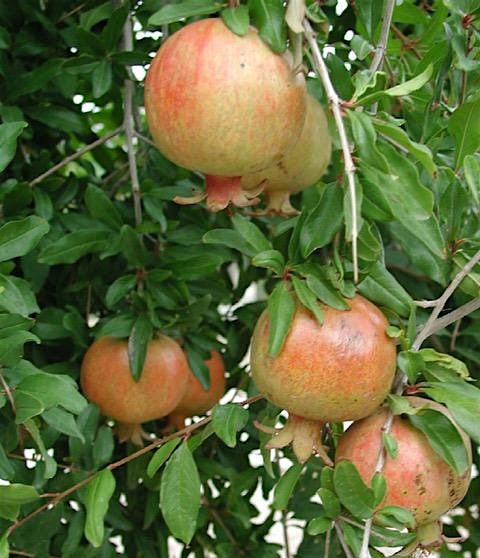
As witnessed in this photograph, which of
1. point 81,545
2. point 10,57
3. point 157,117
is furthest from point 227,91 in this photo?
point 81,545

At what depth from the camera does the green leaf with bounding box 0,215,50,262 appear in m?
1.20

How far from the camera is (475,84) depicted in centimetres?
127

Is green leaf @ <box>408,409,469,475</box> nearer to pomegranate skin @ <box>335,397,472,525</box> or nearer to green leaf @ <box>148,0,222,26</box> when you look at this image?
pomegranate skin @ <box>335,397,472,525</box>

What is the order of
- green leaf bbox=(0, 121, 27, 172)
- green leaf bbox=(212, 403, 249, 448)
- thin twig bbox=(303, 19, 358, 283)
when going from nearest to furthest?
thin twig bbox=(303, 19, 358, 283) → green leaf bbox=(212, 403, 249, 448) → green leaf bbox=(0, 121, 27, 172)

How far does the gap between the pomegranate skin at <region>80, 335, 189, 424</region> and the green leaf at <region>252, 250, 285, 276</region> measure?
44 cm

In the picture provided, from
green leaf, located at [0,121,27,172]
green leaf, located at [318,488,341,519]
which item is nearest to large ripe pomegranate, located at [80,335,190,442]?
green leaf, located at [0,121,27,172]

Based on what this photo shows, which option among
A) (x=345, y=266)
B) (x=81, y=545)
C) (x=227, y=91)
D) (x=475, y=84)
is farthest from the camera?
(x=81, y=545)

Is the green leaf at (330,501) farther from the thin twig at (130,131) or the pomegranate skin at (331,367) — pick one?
the thin twig at (130,131)

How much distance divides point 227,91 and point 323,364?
288 millimetres

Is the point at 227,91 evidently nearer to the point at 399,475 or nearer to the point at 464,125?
the point at 464,125

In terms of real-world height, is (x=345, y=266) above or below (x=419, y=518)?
above

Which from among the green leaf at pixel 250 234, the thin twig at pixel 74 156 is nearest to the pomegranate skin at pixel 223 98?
the green leaf at pixel 250 234

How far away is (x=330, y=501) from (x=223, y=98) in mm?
433

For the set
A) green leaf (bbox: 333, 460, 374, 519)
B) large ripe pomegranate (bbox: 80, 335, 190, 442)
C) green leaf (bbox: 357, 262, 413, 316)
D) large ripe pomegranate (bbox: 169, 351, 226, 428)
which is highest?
green leaf (bbox: 357, 262, 413, 316)
